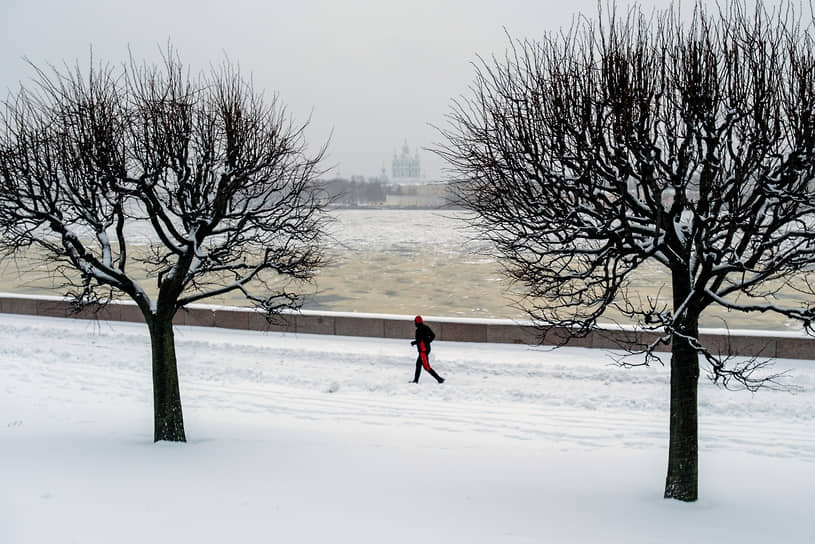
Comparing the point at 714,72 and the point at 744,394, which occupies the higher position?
the point at 714,72

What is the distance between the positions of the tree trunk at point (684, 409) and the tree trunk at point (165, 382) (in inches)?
251

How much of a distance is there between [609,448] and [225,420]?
6.03 metres

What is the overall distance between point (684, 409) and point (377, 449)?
416cm

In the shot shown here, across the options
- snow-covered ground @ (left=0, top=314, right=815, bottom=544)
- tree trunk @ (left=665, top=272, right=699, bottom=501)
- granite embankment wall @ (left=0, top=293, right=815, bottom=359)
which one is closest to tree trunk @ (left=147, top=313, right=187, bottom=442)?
snow-covered ground @ (left=0, top=314, right=815, bottom=544)

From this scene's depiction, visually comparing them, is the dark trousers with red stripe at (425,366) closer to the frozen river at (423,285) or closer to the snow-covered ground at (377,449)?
the snow-covered ground at (377,449)

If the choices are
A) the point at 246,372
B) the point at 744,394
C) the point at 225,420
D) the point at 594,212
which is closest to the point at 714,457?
the point at 744,394

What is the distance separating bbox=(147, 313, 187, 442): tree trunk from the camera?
9.17 metres

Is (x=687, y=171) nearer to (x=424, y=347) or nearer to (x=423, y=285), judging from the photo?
(x=424, y=347)

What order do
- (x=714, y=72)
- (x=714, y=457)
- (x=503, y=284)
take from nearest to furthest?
(x=714, y=72) < (x=714, y=457) < (x=503, y=284)

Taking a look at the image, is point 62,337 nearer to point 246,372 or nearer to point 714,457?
point 246,372

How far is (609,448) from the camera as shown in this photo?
9.70 metres

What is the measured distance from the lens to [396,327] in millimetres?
15898

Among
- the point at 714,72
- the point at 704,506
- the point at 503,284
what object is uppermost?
the point at 714,72

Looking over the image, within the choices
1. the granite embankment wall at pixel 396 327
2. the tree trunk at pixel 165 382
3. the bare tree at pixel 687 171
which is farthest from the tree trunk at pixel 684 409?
the tree trunk at pixel 165 382
